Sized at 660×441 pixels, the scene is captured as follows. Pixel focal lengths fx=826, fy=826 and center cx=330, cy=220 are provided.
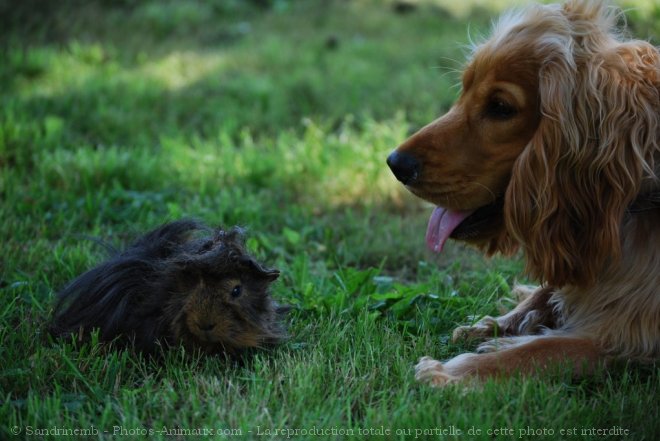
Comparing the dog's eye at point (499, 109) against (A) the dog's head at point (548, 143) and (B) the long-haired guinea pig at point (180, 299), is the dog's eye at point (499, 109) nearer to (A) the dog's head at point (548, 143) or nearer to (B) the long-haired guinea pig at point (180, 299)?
(A) the dog's head at point (548, 143)

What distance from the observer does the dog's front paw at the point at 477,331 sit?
3.68m

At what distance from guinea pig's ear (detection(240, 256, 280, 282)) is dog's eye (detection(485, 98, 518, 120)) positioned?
3.68 ft

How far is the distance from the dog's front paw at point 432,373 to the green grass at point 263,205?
0.06 meters

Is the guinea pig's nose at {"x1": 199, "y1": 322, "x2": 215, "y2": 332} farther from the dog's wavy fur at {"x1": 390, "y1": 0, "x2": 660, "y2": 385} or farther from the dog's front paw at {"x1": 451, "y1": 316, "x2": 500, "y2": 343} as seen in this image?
the dog's front paw at {"x1": 451, "y1": 316, "x2": 500, "y2": 343}

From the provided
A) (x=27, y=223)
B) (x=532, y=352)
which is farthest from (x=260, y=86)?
(x=532, y=352)

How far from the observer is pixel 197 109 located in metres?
7.64

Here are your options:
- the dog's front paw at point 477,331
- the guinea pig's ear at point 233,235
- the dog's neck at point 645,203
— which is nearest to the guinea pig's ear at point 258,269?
the guinea pig's ear at point 233,235

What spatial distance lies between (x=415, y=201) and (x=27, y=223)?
2633mm

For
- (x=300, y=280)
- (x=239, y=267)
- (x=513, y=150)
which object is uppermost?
(x=513, y=150)

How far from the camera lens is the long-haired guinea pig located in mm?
3293

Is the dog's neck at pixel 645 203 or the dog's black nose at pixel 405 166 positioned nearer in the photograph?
the dog's neck at pixel 645 203

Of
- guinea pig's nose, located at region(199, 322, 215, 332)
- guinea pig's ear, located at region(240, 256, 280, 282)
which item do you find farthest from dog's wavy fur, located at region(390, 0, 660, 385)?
guinea pig's nose, located at region(199, 322, 215, 332)

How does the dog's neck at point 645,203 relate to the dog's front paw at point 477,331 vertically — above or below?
above

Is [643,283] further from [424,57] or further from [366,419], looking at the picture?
[424,57]
